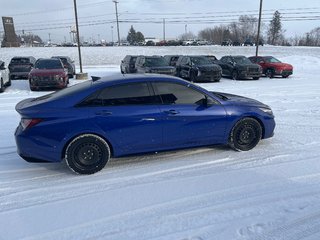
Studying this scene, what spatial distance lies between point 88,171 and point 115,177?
470 mm

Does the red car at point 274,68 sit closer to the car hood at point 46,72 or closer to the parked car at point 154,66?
the parked car at point 154,66

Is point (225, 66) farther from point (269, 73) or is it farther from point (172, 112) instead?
point (172, 112)

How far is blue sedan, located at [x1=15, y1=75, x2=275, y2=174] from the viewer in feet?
15.3

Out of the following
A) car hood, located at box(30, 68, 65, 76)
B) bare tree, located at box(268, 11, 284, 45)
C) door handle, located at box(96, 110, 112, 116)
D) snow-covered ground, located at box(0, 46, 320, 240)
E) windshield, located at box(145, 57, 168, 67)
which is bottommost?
snow-covered ground, located at box(0, 46, 320, 240)

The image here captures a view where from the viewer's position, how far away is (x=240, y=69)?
62.2 ft

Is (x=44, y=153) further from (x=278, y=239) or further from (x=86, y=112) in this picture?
(x=278, y=239)

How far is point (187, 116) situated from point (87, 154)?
1.74 metres

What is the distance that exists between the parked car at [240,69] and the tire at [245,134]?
13.9 metres

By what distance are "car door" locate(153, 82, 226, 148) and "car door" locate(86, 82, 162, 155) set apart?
0.18 meters

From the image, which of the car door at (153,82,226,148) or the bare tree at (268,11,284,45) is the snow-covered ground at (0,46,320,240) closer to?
the car door at (153,82,226,148)

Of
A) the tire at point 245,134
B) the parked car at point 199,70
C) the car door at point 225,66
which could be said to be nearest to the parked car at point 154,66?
the parked car at point 199,70

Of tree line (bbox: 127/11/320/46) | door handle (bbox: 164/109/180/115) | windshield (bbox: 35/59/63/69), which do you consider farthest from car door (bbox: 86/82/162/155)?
tree line (bbox: 127/11/320/46)

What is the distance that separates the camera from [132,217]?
3613 mm

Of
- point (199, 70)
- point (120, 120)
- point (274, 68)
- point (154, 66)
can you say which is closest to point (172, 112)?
point (120, 120)
